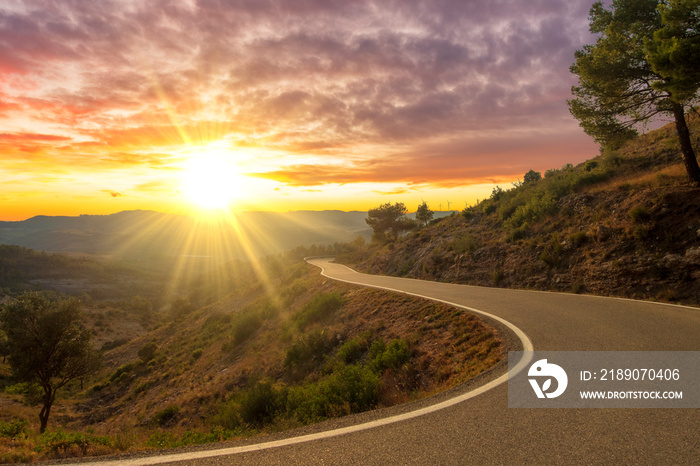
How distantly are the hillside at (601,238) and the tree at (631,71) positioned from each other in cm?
295

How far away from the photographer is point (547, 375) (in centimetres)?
567

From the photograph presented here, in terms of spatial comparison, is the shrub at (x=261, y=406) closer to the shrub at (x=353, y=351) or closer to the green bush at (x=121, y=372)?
the shrub at (x=353, y=351)

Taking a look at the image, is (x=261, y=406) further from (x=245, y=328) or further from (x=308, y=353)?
(x=245, y=328)

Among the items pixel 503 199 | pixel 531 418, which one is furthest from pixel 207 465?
pixel 503 199

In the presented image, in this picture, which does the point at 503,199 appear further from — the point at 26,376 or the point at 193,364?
the point at 26,376

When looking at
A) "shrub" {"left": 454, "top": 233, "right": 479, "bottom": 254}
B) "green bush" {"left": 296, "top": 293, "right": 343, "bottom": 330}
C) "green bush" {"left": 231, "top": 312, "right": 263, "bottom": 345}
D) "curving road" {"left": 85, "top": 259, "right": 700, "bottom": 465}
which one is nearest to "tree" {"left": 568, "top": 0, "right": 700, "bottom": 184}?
"shrub" {"left": 454, "top": 233, "right": 479, "bottom": 254}

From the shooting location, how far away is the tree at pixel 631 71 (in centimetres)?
1179

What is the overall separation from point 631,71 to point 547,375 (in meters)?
16.8

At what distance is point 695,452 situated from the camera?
340 centimetres

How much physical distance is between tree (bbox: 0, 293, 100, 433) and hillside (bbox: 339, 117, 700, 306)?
24024 millimetres

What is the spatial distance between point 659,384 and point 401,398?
431 centimetres

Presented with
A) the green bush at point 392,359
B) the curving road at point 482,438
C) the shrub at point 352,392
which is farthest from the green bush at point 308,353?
the curving road at point 482,438

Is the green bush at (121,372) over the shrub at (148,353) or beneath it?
beneath

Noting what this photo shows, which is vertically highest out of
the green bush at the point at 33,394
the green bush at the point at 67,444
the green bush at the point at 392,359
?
the green bush at the point at 67,444
